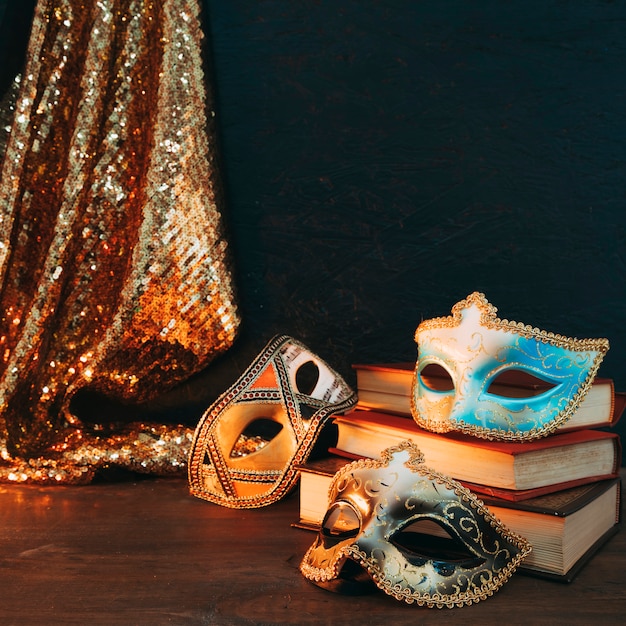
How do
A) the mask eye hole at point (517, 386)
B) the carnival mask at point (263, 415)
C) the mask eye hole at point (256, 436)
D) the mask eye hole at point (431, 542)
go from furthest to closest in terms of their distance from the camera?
the mask eye hole at point (256, 436) → the carnival mask at point (263, 415) → the mask eye hole at point (517, 386) → the mask eye hole at point (431, 542)

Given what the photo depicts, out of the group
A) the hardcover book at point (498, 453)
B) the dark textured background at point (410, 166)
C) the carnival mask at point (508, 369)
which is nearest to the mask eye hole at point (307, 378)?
the dark textured background at point (410, 166)

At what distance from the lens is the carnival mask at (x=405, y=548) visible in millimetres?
637

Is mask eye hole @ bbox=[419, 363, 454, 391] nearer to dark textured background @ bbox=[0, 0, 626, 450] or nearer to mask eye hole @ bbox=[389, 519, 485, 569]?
mask eye hole @ bbox=[389, 519, 485, 569]

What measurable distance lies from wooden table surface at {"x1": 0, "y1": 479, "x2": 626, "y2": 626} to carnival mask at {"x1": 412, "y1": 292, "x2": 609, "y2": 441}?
151 mm

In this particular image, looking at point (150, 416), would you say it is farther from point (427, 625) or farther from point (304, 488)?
point (427, 625)

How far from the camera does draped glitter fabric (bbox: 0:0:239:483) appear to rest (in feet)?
4.06

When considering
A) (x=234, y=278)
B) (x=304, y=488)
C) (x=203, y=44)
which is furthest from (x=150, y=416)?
(x=203, y=44)

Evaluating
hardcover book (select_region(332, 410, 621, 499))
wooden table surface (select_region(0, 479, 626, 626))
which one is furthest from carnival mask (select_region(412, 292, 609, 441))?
wooden table surface (select_region(0, 479, 626, 626))

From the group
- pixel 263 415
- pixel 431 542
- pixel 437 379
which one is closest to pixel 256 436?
pixel 263 415

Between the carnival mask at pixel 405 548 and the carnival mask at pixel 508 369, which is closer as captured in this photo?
the carnival mask at pixel 405 548

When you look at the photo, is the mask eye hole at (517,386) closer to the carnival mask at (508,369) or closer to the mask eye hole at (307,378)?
the carnival mask at (508,369)

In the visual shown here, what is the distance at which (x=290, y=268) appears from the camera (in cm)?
129

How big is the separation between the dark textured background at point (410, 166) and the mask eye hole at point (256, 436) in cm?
10

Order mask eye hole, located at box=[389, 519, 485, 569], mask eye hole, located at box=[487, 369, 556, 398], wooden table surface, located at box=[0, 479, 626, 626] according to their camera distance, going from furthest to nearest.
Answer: mask eye hole, located at box=[487, 369, 556, 398] → mask eye hole, located at box=[389, 519, 485, 569] → wooden table surface, located at box=[0, 479, 626, 626]
